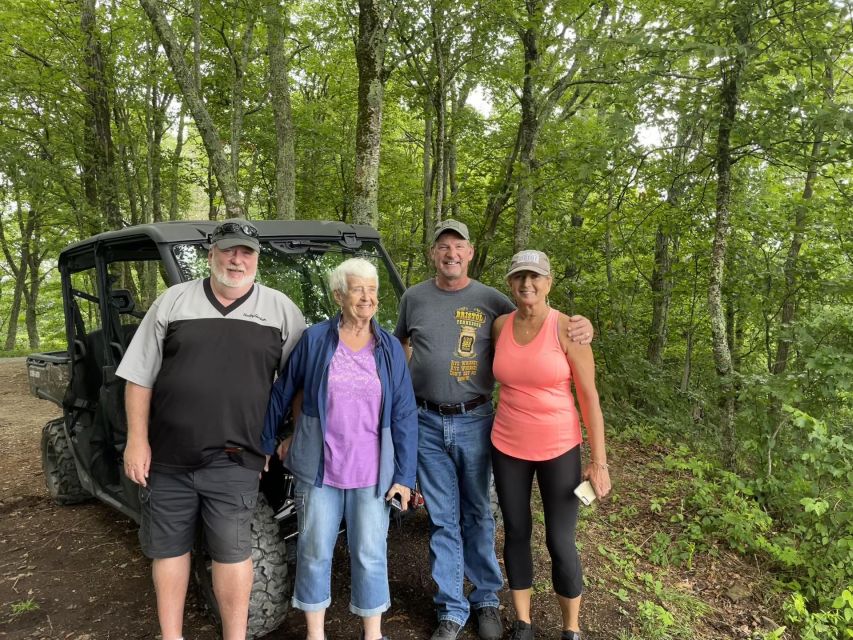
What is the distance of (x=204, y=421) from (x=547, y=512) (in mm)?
1728

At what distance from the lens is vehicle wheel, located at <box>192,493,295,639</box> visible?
8.75 ft

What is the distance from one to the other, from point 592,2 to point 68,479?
761cm

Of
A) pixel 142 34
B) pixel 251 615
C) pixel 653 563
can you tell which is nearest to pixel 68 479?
pixel 251 615

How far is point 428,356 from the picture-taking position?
2.83 metres

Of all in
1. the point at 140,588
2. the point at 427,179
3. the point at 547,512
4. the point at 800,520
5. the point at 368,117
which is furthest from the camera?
the point at 427,179

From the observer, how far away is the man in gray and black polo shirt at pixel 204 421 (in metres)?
2.34

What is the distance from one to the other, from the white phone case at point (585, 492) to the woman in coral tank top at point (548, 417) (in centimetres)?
3

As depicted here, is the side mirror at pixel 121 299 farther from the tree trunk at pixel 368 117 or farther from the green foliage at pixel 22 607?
the tree trunk at pixel 368 117

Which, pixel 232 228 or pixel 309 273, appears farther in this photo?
pixel 309 273

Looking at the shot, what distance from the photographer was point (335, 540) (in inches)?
99.6

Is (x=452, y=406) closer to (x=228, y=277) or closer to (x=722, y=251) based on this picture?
(x=228, y=277)

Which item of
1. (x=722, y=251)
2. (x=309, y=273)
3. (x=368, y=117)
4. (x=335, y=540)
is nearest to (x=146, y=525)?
(x=335, y=540)

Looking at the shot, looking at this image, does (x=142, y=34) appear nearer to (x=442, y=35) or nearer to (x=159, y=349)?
(x=442, y=35)

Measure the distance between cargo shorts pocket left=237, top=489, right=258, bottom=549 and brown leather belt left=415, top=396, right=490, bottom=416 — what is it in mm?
967
